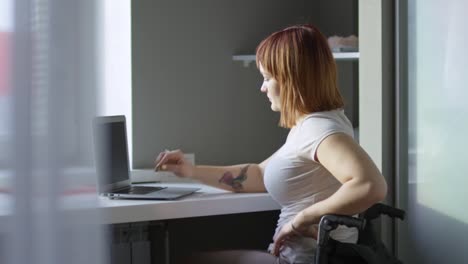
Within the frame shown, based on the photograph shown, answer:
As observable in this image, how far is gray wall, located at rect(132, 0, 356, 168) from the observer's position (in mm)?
2650

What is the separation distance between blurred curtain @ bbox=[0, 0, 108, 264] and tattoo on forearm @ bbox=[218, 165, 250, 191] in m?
1.30

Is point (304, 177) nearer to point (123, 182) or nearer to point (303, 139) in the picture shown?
point (303, 139)

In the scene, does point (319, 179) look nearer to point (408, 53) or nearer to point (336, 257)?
point (336, 257)

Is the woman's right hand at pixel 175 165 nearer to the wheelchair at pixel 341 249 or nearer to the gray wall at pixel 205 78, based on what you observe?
the gray wall at pixel 205 78

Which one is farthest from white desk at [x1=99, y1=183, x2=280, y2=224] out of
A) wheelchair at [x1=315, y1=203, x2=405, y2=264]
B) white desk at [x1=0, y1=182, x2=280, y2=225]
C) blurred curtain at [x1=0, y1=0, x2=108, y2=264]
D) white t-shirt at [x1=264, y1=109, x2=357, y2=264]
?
blurred curtain at [x1=0, y1=0, x2=108, y2=264]

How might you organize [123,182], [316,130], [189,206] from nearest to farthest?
[316,130], [189,206], [123,182]

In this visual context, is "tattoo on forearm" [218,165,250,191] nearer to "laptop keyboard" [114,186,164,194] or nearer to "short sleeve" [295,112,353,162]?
"laptop keyboard" [114,186,164,194]

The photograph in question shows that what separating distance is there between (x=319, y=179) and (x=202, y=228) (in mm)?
1052

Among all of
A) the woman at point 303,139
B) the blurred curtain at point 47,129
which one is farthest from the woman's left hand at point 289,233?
the blurred curtain at point 47,129

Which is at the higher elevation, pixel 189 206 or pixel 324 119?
pixel 324 119

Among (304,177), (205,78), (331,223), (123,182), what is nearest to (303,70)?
(304,177)

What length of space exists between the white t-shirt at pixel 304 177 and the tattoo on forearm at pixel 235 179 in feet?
1.10

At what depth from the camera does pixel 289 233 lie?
182cm

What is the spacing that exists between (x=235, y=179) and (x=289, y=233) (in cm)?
45
